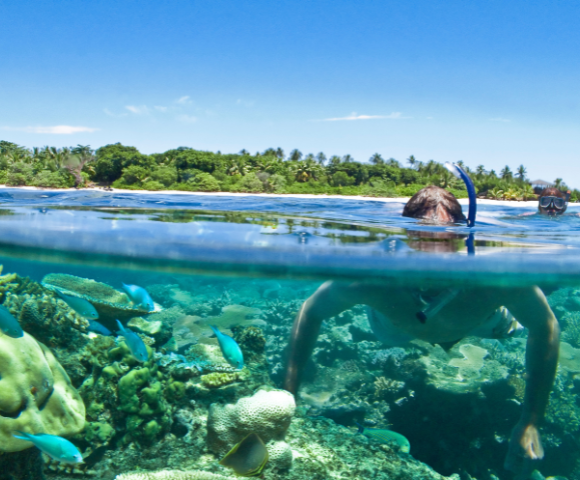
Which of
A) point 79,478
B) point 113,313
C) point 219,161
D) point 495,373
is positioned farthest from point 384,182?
point 79,478

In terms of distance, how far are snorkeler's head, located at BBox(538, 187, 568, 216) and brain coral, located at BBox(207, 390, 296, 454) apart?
901 centimetres

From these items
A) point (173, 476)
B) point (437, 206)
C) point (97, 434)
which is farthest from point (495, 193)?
point (97, 434)

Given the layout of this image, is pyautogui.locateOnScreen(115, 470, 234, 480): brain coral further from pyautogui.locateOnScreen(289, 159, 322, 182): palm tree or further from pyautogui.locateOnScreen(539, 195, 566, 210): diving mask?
pyautogui.locateOnScreen(289, 159, 322, 182): palm tree

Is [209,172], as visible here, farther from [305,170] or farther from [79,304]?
[79,304]

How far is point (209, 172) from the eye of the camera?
1705 centimetres

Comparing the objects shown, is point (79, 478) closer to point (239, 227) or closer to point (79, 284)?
point (79, 284)

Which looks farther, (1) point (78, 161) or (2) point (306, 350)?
(1) point (78, 161)

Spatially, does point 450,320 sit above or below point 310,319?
above

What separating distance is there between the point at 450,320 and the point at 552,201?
23.3 feet

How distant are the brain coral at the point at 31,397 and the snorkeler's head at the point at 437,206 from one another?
676 centimetres

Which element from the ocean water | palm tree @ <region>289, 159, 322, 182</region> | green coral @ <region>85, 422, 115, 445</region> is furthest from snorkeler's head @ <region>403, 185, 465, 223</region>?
palm tree @ <region>289, 159, 322, 182</region>

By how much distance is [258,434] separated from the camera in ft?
14.6

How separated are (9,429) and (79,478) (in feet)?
3.46

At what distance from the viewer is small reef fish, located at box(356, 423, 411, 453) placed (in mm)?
4586
